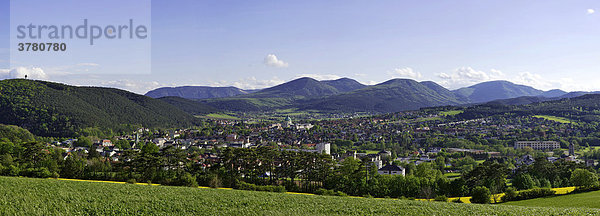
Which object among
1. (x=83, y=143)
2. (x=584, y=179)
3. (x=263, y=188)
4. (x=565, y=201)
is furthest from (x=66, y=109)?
(x=584, y=179)

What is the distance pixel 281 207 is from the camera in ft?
89.1

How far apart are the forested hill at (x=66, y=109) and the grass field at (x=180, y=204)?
107111 mm

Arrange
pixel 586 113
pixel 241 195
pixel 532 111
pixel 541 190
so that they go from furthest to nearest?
pixel 532 111, pixel 586 113, pixel 541 190, pixel 241 195

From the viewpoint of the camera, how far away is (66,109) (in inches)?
5394

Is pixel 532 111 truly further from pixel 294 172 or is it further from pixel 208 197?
pixel 208 197

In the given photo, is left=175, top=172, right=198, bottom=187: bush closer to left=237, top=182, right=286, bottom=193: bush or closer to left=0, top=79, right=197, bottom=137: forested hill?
left=237, top=182, right=286, bottom=193: bush

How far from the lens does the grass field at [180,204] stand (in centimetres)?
2264

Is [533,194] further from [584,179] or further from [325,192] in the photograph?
[325,192]

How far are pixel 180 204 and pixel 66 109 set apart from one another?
132527 millimetres

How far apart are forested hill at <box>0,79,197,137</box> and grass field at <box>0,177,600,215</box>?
351 ft

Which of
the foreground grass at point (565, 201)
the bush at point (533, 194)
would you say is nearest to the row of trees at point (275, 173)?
the bush at point (533, 194)

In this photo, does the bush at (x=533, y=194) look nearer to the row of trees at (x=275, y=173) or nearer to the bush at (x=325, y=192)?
the row of trees at (x=275, y=173)

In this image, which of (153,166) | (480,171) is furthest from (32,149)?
(480,171)

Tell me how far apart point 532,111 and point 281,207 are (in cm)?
20145
